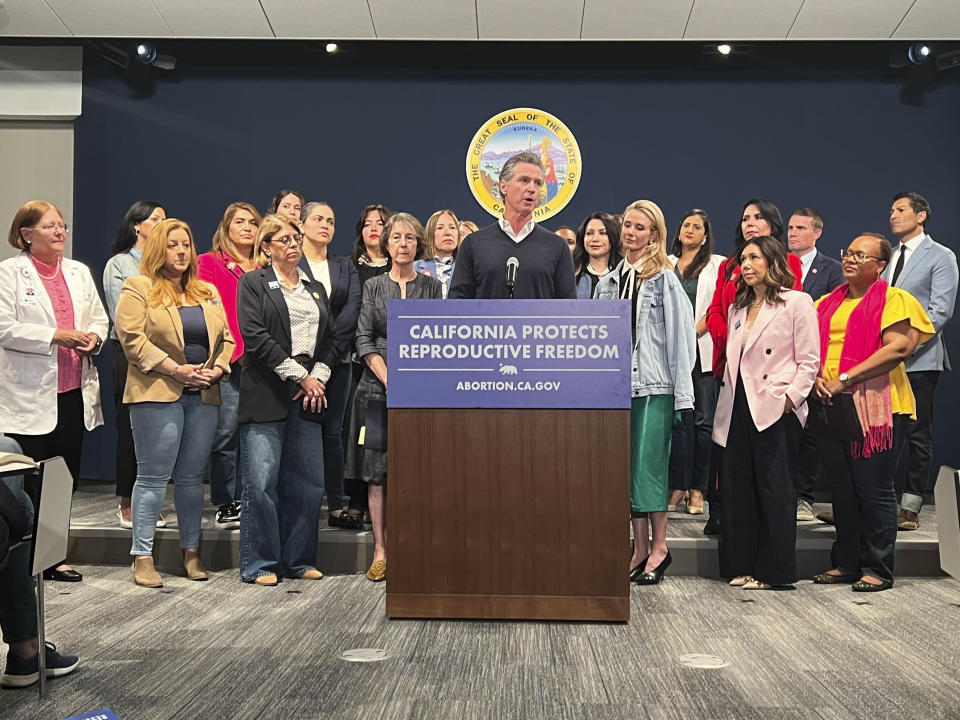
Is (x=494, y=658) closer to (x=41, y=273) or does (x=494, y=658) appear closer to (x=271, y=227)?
(x=271, y=227)

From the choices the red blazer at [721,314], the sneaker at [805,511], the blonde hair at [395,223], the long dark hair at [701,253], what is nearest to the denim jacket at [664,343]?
the red blazer at [721,314]

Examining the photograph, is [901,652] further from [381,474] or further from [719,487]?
[381,474]

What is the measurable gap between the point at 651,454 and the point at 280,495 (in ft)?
5.49

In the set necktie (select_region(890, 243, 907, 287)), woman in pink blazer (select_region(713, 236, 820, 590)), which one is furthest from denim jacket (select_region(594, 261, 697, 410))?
necktie (select_region(890, 243, 907, 287))

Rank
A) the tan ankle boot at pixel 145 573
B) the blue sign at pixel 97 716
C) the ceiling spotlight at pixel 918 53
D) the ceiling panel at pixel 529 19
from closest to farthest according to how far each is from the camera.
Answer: the blue sign at pixel 97 716 < the tan ankle boot at pixel 145 573 < the ceiling panel at pixel 529 19 < the ceiling spotlight at pixel 918 53

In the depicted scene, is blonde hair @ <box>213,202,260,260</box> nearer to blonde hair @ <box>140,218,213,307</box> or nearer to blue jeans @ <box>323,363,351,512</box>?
blonde hair @ <box>140,218,213,307</box>

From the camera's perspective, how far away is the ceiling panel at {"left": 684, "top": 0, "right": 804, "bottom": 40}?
616 cm

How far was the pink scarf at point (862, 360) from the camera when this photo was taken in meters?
4.23

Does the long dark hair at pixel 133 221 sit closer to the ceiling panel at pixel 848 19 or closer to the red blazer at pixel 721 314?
the red blazer at pixel 721 314

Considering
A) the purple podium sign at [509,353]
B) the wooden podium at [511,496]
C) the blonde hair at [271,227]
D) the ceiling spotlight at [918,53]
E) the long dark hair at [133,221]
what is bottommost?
the wooden podium at [511,496]

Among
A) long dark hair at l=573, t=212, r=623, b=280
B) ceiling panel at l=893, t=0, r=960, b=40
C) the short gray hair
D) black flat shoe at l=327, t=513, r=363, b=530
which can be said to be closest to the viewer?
the short gray hair

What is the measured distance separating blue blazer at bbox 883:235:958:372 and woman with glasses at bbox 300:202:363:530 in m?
2.95

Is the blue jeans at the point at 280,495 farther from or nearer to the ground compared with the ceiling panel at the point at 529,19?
nearer to the ground

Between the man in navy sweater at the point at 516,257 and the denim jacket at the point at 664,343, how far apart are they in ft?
1.79
